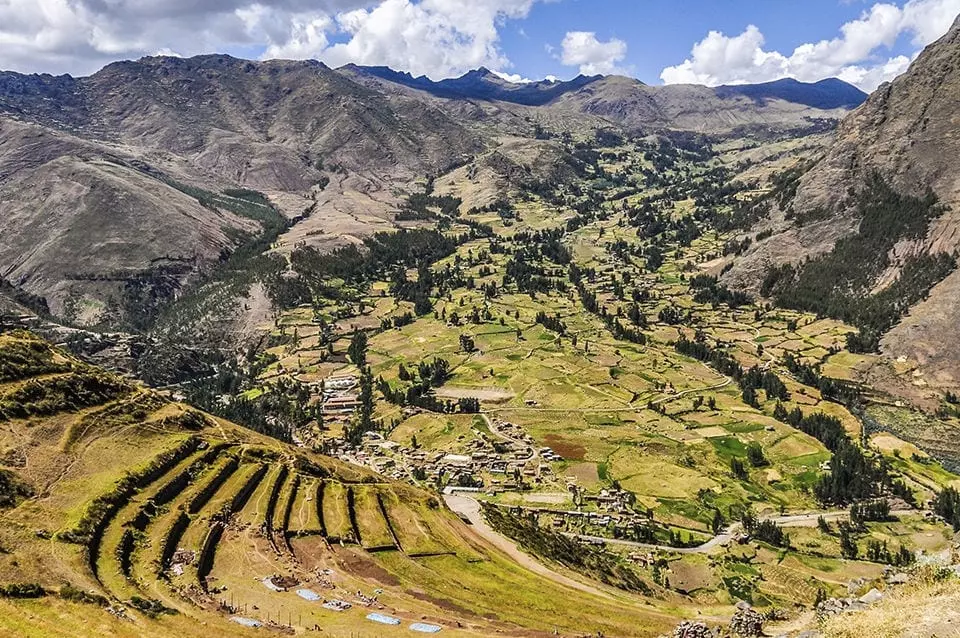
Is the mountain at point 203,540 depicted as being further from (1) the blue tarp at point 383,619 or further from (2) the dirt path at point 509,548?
(1) the blue tarp at point 383,619

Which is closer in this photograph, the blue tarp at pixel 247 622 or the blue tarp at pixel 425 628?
the blue tarp at pixel 247 622

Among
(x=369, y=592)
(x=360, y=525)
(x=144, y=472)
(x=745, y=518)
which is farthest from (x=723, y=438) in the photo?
(x=144, y=472)

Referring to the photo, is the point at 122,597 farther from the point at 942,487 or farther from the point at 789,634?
the point at 942,487

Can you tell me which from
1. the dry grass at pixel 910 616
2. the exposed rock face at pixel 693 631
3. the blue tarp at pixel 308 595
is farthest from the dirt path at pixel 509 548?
the dry grass at pixel 910 616

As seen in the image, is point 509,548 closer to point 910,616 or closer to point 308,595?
point 308,595

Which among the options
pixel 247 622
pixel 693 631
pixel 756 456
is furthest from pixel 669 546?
pixel 247 622
